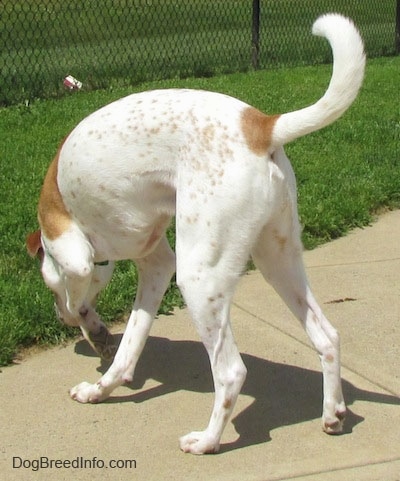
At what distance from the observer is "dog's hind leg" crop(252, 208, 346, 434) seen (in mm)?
4176

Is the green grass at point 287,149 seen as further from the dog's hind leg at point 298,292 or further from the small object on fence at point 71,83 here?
the dog's hind leg at point 298,292

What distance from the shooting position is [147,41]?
46.5 feet

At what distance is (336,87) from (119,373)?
162 centimetres

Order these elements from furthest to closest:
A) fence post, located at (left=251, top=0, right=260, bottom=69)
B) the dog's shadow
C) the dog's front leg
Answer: fence post, located at (left=251, top=0, right=260, bottom=69), the dog's front leg, the dog's shadow

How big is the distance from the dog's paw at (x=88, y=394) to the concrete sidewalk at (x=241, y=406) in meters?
0.04

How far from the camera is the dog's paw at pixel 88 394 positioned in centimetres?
451

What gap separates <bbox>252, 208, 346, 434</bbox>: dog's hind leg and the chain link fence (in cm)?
Result: 718

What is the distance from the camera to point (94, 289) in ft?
16.1

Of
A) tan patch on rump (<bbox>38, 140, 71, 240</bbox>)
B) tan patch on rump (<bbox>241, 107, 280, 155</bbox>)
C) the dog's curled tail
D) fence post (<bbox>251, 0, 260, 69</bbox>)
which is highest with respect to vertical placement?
the dog's curled tail

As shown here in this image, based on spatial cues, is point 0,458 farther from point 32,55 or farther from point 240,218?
point 32,55

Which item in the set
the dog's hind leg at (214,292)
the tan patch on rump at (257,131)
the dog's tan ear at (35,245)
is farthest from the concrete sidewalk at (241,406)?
the tan patch on rump at (257,131)

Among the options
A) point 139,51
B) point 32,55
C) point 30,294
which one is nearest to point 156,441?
point 30,294

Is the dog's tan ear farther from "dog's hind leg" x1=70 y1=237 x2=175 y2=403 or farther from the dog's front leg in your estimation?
"dog's hind leg" x1=70 y1=237 x2=175 y2=403

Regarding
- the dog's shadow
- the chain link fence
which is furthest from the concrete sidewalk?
the chain link fence
